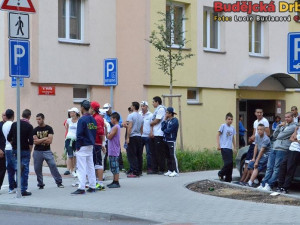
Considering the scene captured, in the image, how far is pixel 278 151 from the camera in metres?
14.3

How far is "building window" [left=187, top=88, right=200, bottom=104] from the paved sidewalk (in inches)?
452

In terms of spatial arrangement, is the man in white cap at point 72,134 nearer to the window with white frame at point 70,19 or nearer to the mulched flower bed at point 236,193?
the mulched flower bed at point 236,193

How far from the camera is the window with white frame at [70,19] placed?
77.2ft

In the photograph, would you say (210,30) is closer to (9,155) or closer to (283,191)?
(283,191)

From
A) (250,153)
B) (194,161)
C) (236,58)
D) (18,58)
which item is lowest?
(194,161)

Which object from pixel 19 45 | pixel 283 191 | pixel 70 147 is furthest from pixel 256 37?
pixel 19 45

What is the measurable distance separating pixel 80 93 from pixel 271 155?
11187 mm

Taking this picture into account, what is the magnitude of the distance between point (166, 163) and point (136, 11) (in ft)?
26.6

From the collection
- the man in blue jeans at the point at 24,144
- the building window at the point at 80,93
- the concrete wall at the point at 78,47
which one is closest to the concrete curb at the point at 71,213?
the man in blue jeans at the point at 24,144

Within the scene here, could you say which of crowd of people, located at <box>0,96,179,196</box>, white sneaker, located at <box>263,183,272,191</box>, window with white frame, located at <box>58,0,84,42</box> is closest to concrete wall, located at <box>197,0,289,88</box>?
window with white frame, located at <box>58,0,84,42</box>

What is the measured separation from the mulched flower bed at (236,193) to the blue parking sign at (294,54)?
108 inches

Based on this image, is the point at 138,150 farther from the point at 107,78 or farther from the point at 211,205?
the point at 211,205

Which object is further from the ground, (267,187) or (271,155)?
(271,155)

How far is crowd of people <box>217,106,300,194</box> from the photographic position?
45.8 ft
